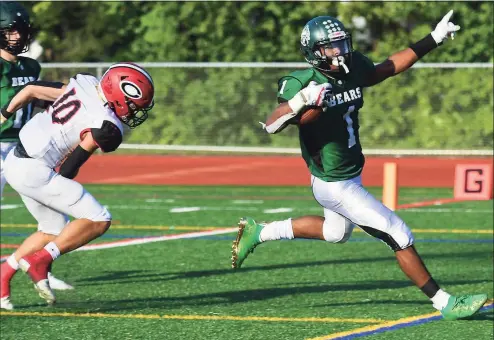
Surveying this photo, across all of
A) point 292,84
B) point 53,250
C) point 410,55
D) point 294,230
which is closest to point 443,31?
point 410,55

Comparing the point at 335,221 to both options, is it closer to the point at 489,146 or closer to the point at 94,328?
the point at 94,328

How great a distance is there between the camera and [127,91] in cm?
727

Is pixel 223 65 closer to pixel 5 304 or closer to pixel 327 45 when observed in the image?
pixel 5 304

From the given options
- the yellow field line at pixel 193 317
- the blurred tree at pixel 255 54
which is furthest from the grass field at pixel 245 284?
the blurred tree at pixel 255 54

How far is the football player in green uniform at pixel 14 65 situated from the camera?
8758 mm

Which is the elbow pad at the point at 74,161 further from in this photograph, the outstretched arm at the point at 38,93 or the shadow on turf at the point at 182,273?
the shadow on turf at the point at 182,273

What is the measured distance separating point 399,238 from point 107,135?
1911 millimetres

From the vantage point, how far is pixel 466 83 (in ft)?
63.2

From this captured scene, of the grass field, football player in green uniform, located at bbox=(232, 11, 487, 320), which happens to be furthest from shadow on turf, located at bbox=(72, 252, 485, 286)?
football player in green uniform, located at bbox=(232, 11, 487, 320)

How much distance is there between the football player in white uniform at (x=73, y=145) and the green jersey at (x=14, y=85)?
145 centimetres

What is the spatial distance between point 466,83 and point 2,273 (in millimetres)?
12676

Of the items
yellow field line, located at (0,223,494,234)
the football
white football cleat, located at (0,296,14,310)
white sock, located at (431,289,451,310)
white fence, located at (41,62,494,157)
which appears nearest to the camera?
the football

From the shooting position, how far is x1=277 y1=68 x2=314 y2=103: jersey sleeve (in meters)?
7.25

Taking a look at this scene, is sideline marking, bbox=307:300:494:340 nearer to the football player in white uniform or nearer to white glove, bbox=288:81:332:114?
white glove, bbox=288:81:332:114
